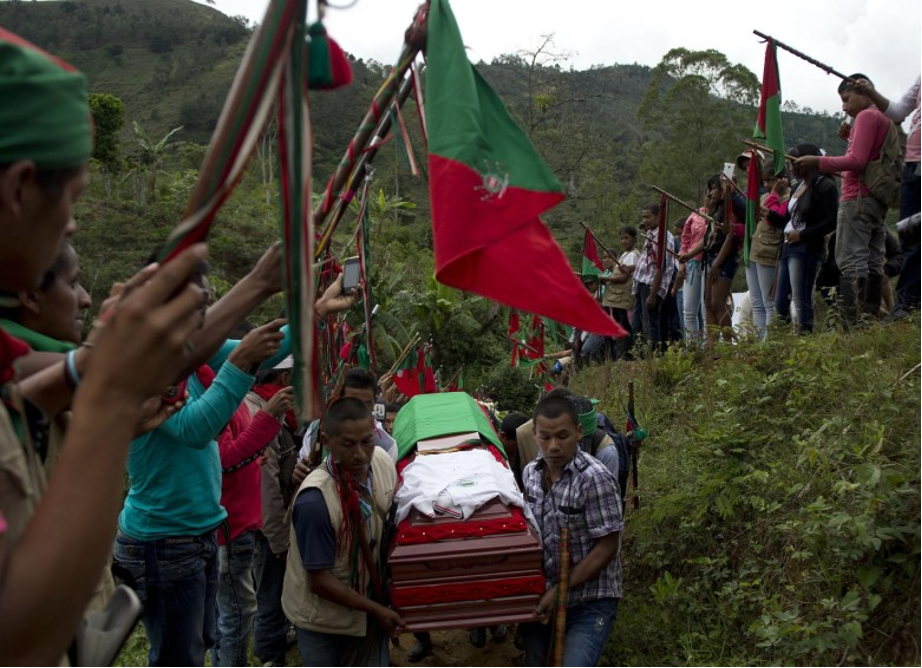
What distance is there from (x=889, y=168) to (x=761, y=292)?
1.98 metres

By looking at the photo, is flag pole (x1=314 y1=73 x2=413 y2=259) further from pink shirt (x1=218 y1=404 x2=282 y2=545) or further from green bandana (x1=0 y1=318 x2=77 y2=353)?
pink shirt (x1=218 y1=404 x2=282 y2=545)

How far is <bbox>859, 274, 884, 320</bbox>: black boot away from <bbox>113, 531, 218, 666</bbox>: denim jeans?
15.1 feet

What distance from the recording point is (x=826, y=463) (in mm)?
3900

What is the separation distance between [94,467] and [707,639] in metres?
3.62

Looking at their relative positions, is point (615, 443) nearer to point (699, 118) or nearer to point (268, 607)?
point (268, 607)

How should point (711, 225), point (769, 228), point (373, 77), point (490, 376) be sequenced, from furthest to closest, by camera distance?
point (373, 77) → point (490, 376) → point (711, 225) → point (769, 228)

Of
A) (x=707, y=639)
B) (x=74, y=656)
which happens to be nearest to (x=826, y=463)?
(x=707, y=639)

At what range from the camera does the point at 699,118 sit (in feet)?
93.8

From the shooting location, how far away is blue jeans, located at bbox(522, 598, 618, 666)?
3410 millimetres

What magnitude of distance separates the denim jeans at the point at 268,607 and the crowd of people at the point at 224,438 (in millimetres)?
13

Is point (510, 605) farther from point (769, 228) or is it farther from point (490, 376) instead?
point (490, 376)

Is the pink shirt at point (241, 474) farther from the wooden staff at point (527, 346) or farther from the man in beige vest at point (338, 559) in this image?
the wooden staff at point (527, 346)

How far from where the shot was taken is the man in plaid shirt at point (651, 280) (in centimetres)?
878

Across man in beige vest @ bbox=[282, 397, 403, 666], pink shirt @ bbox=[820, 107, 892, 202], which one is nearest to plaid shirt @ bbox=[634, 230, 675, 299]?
pink shirt @ bbox=[820, 107, 892, 202]
